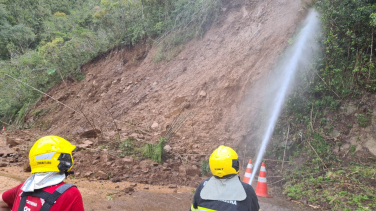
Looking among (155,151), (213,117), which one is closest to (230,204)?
(155,151)

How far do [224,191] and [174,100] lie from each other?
805 centimetres

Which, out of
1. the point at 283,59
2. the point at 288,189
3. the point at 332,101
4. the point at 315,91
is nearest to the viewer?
the point at 288,189

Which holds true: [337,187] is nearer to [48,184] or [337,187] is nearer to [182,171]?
[182,171]

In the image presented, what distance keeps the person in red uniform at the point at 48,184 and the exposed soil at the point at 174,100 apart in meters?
2.83

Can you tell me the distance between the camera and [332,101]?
257 inches

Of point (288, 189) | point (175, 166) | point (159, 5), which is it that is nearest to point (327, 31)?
point (288, 189)

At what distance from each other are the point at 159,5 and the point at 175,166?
411 inches

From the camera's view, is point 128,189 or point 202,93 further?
point 202,93

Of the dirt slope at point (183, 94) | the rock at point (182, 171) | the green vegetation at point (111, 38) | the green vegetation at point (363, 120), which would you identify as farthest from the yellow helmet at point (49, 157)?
the green vegetation at point (111, 38)

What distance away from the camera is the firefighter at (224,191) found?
2230mm

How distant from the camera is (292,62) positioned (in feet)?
26.5

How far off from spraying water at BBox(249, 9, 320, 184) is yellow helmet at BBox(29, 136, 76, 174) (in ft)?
19.5

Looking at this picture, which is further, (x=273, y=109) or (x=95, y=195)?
(x=273, y=109)

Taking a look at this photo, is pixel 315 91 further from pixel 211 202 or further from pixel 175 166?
pixel 211 202
